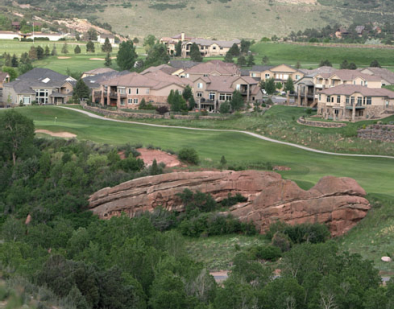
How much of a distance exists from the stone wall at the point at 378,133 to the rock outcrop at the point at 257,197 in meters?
21.7

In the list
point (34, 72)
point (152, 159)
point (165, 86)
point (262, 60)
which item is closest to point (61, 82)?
point (34, 72)

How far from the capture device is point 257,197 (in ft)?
160

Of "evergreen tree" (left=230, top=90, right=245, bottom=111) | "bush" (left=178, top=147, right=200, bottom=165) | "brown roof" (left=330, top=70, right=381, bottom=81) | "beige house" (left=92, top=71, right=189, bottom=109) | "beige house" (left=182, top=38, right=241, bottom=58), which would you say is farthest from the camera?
"beige house" (left=182, top=38, right=241, bottom=58)

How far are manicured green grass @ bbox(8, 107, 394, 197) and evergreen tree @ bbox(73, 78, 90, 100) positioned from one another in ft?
38.5

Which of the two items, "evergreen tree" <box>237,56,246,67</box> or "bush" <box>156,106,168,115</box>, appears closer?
"bush" <box>156,106,168,115</box>

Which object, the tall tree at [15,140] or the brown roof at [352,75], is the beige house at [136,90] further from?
the tall tree at [15,140]

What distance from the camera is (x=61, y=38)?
153 metres

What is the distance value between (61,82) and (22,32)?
51.4m

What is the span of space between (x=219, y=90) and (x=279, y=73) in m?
21.2

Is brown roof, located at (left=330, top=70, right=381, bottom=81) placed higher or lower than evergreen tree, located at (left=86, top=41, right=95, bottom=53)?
lower

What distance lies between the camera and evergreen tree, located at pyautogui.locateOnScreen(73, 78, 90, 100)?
95500 millimetres

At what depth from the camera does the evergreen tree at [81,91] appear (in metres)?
95.5

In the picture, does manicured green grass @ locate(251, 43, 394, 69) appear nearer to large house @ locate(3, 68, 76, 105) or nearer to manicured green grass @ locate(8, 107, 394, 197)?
large house @ locate(3, 68, 76, 105)

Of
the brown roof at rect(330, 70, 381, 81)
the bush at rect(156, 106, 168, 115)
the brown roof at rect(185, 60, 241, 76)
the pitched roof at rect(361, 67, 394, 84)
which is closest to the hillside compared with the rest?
the brown roof at rect(185, 60, 241, 76)
